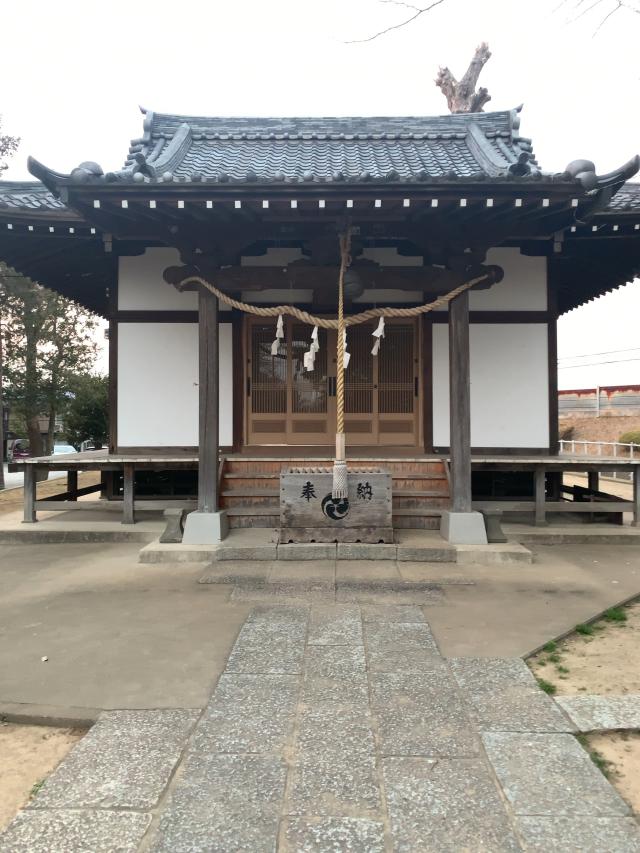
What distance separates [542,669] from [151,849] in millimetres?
2313

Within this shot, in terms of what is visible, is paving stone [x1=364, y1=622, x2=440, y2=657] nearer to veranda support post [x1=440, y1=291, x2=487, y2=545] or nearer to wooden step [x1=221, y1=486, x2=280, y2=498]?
veranda support post [x1=440, y1=291, x2=487, y2=545]

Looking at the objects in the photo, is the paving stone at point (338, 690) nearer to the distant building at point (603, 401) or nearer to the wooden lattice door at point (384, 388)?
the wooden lattice door at point (384, 388)

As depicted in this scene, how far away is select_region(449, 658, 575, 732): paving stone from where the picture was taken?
2465 mm

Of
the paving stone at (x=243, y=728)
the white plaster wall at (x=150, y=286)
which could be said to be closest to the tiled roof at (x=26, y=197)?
the white plaster wall at (x=150, y=286)

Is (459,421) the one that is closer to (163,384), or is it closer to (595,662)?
(595,662)

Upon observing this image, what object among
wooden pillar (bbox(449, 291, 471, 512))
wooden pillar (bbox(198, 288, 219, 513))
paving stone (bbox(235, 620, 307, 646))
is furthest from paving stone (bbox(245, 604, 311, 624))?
wooden pillar (bbox(449, 291, 471, 512))

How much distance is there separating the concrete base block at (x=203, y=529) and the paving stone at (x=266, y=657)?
2387mm

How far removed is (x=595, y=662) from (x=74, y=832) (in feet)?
9.36

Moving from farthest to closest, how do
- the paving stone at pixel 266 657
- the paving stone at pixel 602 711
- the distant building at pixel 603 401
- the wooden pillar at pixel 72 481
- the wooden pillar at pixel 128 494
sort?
the distant building at pixel 603 401 < the wooden pillar at pixel 72 481 < the wooden pillar at pixel 128 494 < the paving stone at pixel 266 657 < the paving stone at pixel 602 711

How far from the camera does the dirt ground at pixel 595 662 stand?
9.50 ft

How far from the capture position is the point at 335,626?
Answer: 3.75m

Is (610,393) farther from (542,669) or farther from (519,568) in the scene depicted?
(542,669)

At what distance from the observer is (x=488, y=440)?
24.2 feet

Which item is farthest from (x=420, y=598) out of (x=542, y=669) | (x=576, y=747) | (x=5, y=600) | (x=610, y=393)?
(x=610, y=393)
